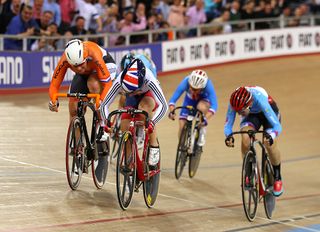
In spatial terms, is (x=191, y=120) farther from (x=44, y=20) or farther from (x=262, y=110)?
(x=44, y=20)

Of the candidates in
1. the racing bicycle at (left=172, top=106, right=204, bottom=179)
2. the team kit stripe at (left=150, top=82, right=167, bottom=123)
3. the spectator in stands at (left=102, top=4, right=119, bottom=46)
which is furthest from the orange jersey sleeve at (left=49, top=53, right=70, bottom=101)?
the spectator in stands at (left=102, top=4, right=119, bottom=46)

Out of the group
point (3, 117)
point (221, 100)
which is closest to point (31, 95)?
point (3, 117)

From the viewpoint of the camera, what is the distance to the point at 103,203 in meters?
8.02

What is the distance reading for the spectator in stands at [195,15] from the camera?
60.0 feet

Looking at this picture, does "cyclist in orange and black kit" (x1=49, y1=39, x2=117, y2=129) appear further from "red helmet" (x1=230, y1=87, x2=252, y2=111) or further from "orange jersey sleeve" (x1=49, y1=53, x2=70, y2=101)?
"red helmet" (x1=230, y1=87, x2=252, y2=111)

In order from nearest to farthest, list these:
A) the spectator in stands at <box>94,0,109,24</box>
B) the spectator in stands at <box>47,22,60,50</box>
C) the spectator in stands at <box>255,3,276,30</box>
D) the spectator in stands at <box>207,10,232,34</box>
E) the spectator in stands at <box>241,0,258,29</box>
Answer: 1. the spectator in stands at <box>47,22,60,50</box>
2. the spectator in stands at <box>94,0,109,24</box>
3. the spectator in stands at <box>207,10,232,34</box>
4. the spectator in stands at <box>241,0,258,29</box>
5. the spectator in stands at <box>255,3,276,30</box>

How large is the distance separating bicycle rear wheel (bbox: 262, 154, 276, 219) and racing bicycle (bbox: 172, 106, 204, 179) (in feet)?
5.44

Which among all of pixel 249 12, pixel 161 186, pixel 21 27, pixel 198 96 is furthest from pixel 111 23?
pixel 161 186

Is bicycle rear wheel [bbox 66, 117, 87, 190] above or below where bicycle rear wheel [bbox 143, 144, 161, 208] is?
above

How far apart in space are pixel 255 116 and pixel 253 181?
0.77 m

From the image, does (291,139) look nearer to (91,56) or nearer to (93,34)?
(93,34)

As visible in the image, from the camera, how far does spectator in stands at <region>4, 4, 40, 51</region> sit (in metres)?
→ 13.6

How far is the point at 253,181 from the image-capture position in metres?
8.02

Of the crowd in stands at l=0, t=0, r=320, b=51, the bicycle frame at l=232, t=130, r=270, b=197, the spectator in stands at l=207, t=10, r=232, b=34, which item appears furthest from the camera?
the spectator in stands at l=207, t=10, r=232, b=34
